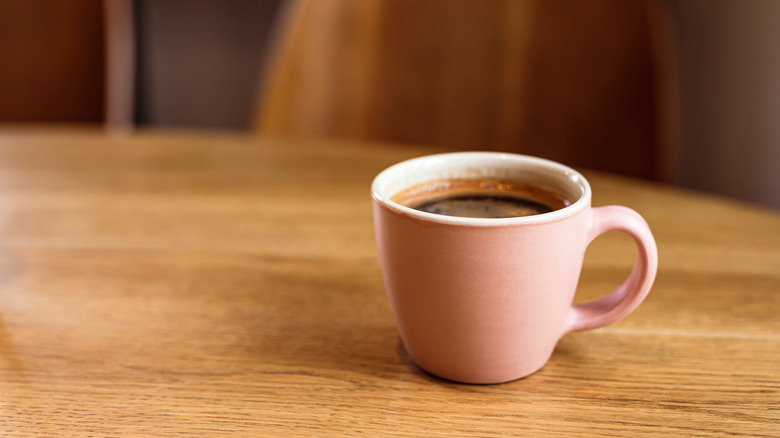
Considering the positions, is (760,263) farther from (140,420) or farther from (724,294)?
(140,420)

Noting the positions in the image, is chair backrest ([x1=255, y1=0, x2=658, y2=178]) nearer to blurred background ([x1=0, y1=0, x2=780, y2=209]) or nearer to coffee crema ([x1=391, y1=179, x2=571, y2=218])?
blurred background ([x1=0, y1=0, x2=780, y2=209])

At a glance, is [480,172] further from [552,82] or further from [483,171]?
[552,82]

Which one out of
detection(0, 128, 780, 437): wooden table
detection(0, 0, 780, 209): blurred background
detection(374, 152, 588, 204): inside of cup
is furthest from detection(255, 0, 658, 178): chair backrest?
detection(374, 152, 588, 204): inside of cup

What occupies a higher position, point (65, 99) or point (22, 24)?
point (22, 24)

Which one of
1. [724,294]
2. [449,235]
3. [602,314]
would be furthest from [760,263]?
[449,235]

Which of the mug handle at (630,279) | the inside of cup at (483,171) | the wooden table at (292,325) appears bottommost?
the wooden table at (292,325)

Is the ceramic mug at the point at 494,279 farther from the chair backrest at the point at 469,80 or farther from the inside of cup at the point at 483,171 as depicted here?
the chair backrest at the point at 469,80

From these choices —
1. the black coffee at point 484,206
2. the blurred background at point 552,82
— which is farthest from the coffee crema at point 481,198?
the blurred background at point 552,82
